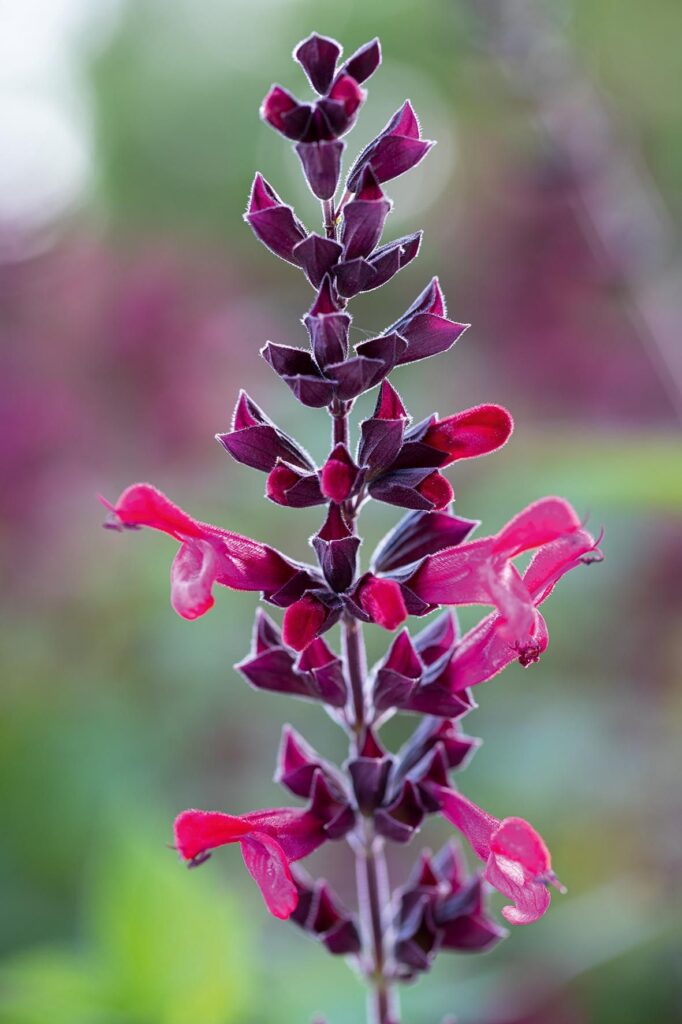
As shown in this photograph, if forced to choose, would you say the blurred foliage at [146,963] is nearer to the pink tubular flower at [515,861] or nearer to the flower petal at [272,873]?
the flower petal at [272,873]

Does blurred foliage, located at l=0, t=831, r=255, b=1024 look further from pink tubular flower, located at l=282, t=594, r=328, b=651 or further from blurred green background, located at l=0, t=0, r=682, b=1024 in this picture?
pink tubular flower, located at l=282, t=594, r=328, b=651

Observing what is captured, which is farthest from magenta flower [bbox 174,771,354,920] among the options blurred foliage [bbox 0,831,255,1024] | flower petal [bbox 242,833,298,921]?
blurred foliage [bbox 0,831,255,1024]

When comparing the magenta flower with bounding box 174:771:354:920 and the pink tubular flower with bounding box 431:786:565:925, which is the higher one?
the magenta flower with bounding box 174:771:354:920

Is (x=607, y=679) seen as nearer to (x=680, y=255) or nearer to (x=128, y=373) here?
(x=128, y=373)

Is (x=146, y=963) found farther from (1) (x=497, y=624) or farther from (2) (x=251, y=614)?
(2) (x=251, y=614)

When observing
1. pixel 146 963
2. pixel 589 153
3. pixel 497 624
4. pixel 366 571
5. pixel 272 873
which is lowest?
pixel 146 963

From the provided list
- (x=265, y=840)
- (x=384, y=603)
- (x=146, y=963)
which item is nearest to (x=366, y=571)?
(x=384, y=603)
